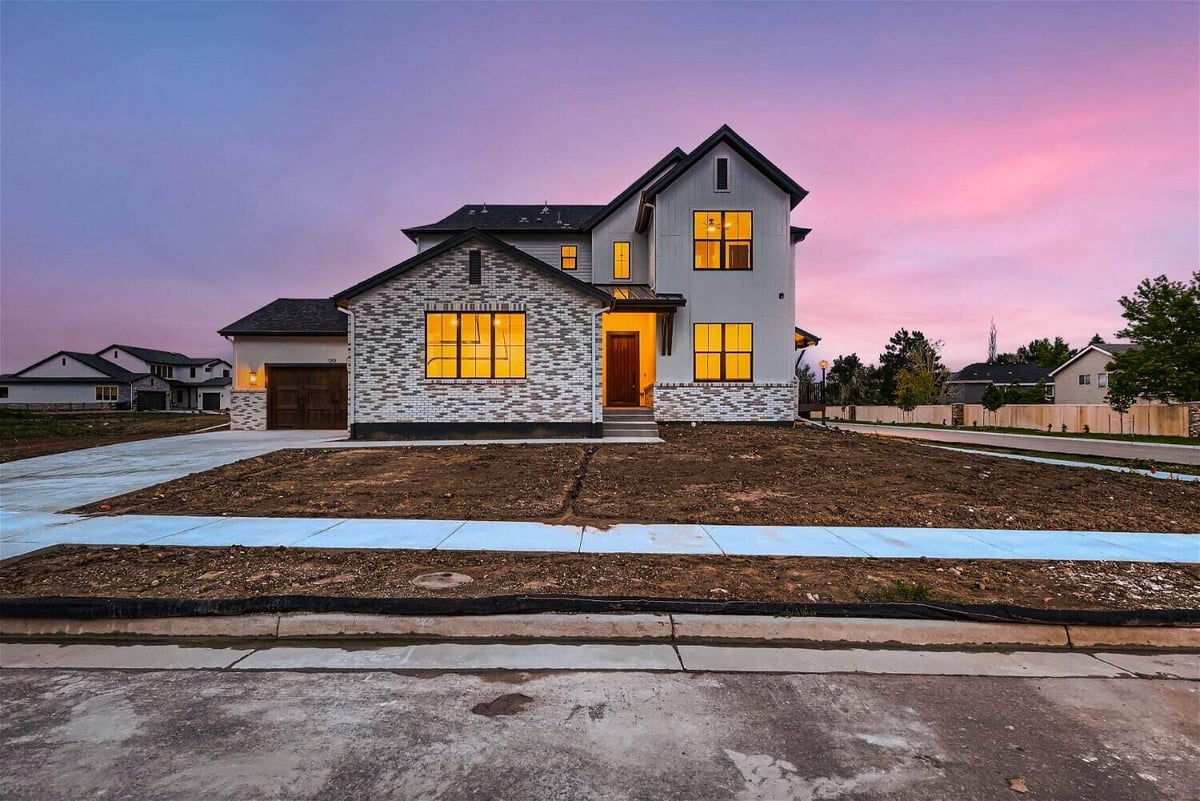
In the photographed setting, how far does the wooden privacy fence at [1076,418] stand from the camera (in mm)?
26484

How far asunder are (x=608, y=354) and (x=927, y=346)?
47347 mm

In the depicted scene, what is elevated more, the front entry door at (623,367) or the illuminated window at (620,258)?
the illuminated window at (620,258)

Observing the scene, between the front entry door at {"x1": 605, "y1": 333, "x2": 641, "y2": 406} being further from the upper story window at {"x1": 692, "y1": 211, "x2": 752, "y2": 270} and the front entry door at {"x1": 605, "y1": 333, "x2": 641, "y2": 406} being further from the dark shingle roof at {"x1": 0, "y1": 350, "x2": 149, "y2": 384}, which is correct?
the dark shingle roof at {"x1": 0, "y1": 350, "x2": 149, "y2": 384}

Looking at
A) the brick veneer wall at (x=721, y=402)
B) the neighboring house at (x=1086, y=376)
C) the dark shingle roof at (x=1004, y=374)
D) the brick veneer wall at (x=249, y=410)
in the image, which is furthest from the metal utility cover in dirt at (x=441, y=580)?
the dark shingle roof at (x=1004, y=374)

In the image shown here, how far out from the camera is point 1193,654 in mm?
4039

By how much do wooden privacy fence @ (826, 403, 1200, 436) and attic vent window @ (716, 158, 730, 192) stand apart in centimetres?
2568

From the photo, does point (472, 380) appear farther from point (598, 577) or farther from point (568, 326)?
point (598, 577)

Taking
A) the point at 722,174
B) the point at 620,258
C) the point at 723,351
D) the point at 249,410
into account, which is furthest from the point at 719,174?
the point at 249,410

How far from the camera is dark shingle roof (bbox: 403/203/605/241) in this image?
74.5 feet

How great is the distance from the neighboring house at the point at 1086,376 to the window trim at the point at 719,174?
45.9 m

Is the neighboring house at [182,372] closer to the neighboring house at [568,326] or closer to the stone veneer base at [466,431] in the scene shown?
the neighboring house at [568,326]

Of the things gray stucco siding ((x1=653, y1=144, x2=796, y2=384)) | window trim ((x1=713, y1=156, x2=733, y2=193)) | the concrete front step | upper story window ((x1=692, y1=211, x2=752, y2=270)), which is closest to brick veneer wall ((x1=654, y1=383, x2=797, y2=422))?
gray stucco siding ((x1=653, y1=144, x2=796, y2=384))

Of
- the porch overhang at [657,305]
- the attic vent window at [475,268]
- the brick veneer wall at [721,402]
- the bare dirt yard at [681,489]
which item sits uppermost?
the attic vent window at [475,268]

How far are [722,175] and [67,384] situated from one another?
74286mm
